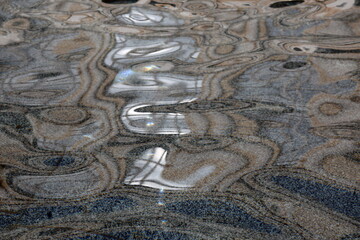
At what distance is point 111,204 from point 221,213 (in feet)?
0.94

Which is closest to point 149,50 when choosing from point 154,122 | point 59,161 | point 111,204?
point 154,122

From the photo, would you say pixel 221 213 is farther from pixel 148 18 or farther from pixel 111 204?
pixel 148 18

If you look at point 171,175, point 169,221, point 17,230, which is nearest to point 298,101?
point 171,175

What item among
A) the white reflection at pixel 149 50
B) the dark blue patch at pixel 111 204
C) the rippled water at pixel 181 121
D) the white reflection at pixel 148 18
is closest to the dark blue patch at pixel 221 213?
the rippled water at pixel 181 121

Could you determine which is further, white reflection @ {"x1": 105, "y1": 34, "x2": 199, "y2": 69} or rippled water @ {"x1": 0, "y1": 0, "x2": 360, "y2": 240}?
white reflection @ {"x1": 105, "y1": 34, "x2": 199, "y2": 69}

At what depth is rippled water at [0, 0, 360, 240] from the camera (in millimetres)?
1099

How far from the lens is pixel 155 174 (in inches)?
50.3

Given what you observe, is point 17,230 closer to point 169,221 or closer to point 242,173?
point 169,221

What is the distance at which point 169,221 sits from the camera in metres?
1.08

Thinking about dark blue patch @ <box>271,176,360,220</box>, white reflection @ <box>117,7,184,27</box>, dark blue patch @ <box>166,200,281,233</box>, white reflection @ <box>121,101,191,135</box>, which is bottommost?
white reflection @ <box>121,101,191,135</box>

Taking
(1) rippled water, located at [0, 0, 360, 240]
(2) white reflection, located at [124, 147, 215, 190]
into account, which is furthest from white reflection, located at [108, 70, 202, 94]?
(2) white reflection, located at [124, 147, 215, 190]

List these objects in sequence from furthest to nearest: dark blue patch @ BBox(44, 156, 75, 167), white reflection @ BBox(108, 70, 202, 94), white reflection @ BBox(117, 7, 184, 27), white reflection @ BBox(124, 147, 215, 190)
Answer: white reflection @ BBox(117, 7, 184, 27) < white reflection @ BBox(108, 70, 202, 94) < dark blue patch @ BBox(44, 156, 75, 167) < white reflection @ BBox(124, 147, 215, 190)

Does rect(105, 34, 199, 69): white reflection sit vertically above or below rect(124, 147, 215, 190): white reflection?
above

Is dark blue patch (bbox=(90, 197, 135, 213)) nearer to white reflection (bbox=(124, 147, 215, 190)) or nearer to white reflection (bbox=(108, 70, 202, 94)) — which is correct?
white reflection (bbox=(124, 147, 215, 190))
